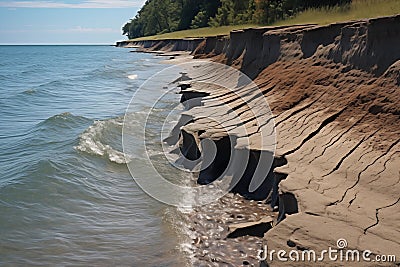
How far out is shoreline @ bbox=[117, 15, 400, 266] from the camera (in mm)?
4848

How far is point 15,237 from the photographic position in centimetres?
685

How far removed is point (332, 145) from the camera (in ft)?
23.7

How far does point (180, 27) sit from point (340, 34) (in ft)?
252

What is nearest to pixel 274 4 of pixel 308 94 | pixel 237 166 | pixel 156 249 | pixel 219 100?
pixel 219 100
